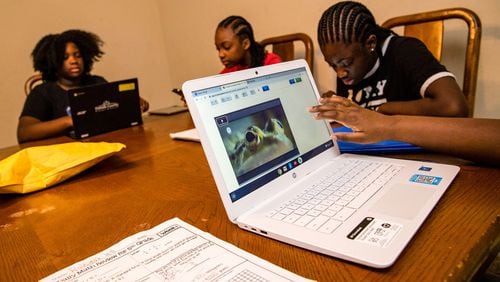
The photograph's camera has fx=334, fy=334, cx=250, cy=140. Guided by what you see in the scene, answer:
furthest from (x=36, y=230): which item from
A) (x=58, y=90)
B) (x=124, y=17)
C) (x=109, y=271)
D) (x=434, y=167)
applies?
(x=124, y=17)

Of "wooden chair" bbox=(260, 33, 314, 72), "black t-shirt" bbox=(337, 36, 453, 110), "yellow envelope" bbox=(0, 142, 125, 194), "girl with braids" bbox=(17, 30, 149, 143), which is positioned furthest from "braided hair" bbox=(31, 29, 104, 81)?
"black t-shirt" bbox=(337, 36, 453, 110)

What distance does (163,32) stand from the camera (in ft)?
9.72

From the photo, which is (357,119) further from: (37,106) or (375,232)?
(37,106)

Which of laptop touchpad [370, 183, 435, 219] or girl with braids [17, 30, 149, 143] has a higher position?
girl with braids [17, 30, 149, 143]

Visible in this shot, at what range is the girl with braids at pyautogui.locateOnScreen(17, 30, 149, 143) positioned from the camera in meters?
1.71

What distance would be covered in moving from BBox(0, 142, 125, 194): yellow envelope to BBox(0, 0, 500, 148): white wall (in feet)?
Result: 4.61

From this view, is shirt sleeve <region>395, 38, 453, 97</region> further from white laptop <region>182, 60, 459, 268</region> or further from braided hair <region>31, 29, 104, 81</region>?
braided hair <region>31, 29, 104, 81</region>

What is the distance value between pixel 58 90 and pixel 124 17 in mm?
1175

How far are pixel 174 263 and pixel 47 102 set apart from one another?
1.70 meters

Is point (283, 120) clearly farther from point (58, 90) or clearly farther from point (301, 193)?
point (58, 90)

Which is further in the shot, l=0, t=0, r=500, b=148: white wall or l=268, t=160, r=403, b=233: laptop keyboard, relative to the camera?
l=0, t=0, r=500, b=148: white wall

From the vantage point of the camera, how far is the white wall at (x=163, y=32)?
1433mm

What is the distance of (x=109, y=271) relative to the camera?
1.33ft

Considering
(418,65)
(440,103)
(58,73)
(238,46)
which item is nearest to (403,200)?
(440,103)
